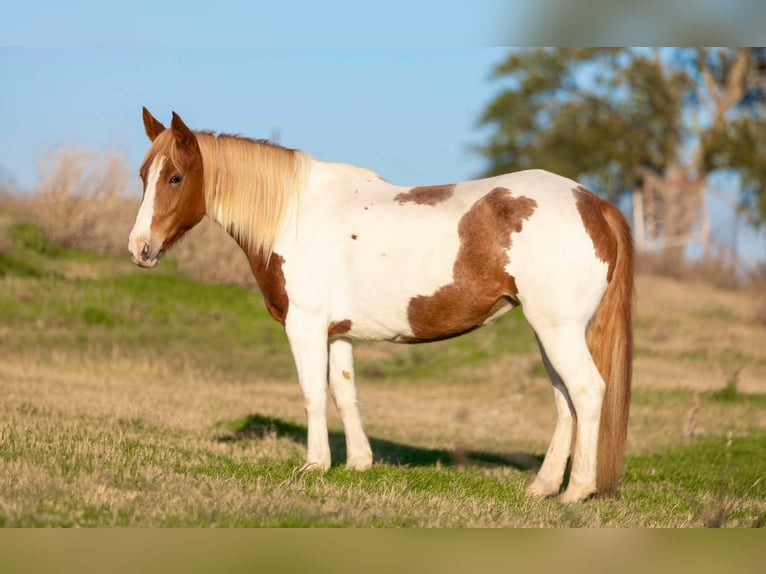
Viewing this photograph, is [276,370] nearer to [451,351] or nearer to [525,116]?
[451,351]

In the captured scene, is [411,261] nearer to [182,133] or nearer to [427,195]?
[427,195]

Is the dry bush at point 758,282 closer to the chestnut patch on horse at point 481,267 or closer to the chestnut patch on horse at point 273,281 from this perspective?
the chestnut patch on horse at point 481,267

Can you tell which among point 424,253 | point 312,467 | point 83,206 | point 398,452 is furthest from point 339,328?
point 83,206

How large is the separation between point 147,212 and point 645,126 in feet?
113

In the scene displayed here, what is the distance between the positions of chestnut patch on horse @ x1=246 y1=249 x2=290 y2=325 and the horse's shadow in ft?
7.23

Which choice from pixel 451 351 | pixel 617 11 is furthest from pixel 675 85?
pixel 617 11

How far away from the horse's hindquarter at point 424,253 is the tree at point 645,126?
29196 millimetres

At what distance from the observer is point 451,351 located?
61.2ft

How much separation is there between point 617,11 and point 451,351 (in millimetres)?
11340

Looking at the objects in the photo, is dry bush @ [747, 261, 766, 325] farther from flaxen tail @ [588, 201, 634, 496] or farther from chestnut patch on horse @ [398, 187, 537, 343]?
chestnut patch on horse @ [398, 187, 537, 343]

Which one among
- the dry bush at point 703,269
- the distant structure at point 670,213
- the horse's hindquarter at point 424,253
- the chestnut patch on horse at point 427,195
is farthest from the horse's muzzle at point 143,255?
the distant structure at point 670,213

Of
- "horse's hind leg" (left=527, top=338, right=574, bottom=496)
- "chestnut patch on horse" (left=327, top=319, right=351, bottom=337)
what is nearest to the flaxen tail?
"horse's hind leg" (left=527, top=338, right=574, bottom=496)

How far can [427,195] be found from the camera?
24.0ft

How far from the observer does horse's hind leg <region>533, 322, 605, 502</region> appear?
687cm
